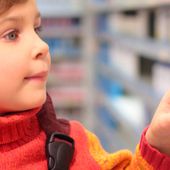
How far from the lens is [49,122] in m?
0.94

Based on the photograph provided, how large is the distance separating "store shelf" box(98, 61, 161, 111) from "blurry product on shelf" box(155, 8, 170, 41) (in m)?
0.26

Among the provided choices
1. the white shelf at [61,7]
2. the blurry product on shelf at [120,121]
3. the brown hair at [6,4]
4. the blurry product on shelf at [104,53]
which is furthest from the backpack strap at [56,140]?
the white shelf at [61,7]

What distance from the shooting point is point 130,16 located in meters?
2.89

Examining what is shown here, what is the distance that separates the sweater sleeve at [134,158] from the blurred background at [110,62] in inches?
43.2

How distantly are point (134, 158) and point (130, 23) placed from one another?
6.61 feet

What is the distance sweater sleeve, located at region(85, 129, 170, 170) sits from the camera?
2.68 feet

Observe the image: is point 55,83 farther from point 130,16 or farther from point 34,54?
point 34,54

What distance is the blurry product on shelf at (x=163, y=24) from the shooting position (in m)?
2.12

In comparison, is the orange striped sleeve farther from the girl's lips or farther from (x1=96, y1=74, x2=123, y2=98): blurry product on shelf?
(x1=96, y1=74, x2=123, y2=98): blurry product on shelf

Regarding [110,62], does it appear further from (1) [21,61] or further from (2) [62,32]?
(1) [21,61]

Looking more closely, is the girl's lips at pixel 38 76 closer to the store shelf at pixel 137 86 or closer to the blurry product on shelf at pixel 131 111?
the store shelf at pixel 137 86

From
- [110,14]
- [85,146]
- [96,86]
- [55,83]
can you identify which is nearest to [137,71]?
[110,14]

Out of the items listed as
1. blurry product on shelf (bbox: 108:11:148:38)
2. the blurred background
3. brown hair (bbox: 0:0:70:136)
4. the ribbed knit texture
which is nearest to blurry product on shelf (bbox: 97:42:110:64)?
the blurred background

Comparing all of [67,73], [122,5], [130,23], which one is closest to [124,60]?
[130,23]
